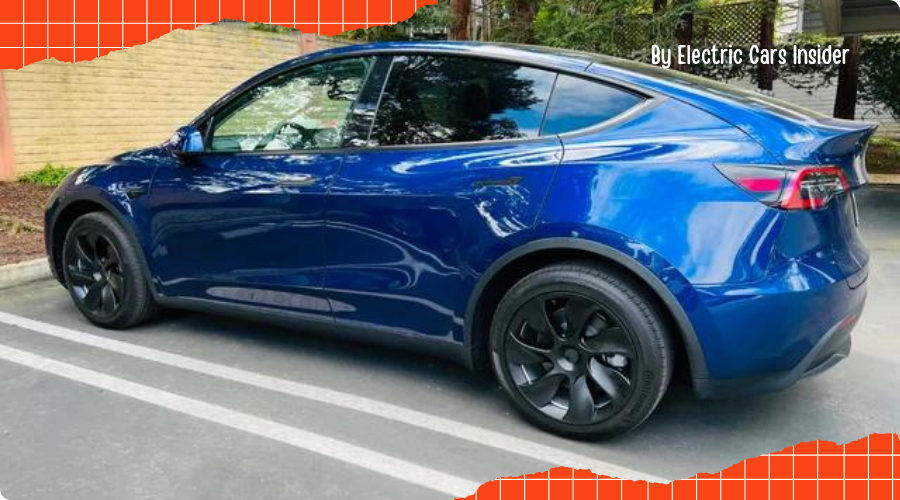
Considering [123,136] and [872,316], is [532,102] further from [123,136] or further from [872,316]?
[123,136]

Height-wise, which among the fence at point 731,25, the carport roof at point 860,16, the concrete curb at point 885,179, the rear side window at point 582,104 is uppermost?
the fence at point 731,25

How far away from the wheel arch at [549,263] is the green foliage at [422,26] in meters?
5.58

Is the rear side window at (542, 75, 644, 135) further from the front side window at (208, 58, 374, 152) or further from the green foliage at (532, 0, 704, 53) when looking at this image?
the green foliage at (532, 0, 704, 53)

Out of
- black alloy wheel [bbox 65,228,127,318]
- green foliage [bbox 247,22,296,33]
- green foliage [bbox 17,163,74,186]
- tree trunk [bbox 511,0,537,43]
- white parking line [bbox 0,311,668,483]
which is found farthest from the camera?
green foliage [bbox 247,22,296,33]

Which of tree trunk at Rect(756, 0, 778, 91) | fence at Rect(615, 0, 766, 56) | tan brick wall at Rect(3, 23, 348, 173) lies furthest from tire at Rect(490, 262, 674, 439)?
tree trunk at Rect(756, 0, 778, 91)

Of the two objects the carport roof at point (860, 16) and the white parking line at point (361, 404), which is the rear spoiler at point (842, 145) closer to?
the white parking line at point (361, 404)

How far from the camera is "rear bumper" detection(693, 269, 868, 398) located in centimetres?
284

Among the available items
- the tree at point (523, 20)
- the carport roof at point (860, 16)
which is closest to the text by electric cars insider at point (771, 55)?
the tree at point (523, 20)

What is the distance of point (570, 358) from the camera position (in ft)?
10.4

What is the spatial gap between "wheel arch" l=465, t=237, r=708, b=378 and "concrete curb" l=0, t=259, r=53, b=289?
4.06 m

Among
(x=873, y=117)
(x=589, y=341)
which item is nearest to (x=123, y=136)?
(x=589, y=341)

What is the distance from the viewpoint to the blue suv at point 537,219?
2.87m

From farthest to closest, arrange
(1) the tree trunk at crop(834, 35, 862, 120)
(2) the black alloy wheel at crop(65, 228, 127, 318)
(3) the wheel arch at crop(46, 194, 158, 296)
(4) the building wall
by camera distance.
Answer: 1. (4) the building wall
2. (1) the tree trunk at crop(834, 35, 862, 120)
3. (2) the black alloy wheel at crop(65, 228, 127, 318)
4. (3) the wheel arch at crop(46, 194, 158, 296)

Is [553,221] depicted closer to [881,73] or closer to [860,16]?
[860,16]
